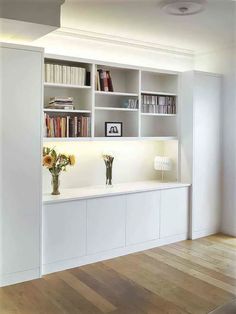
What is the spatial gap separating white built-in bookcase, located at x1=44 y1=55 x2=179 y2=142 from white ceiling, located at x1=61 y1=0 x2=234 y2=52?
39cm

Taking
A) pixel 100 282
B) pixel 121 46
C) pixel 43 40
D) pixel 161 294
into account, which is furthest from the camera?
pixel 121 46

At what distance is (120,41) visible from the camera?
4.73 meters

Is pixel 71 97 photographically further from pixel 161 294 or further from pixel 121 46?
pixel 161 294

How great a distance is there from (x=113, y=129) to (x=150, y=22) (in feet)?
4.34

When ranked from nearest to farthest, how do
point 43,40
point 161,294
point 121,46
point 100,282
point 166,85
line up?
point 161,294
point 100,282
point 43,40
point 121,46
point 166,85

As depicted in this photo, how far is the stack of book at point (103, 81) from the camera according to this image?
14.4 ft

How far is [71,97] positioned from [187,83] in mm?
1559

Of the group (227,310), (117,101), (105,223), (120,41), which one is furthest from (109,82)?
(227,310)

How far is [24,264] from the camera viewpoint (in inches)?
141

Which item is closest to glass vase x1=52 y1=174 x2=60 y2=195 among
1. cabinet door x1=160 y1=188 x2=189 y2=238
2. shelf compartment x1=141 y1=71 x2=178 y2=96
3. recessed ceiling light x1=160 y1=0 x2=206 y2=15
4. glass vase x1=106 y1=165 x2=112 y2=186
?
glass vase x1=106 y1=165 x2=112 y2=186

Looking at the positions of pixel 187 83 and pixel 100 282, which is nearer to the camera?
pixel 100 282

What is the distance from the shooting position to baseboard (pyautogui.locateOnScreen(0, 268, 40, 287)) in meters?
3.47

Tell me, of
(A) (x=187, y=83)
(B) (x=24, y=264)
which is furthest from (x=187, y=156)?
(B) (x=24, y=264)

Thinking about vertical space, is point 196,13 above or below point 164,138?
above
